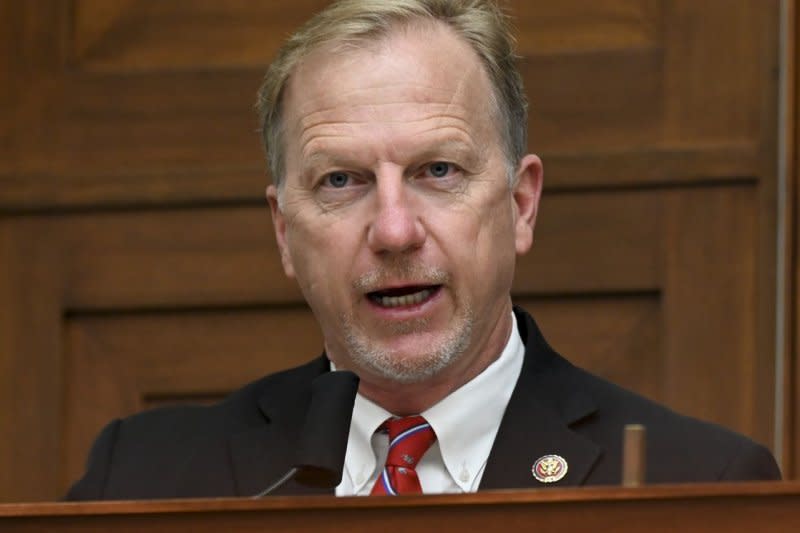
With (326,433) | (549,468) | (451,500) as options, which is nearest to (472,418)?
(549,468)

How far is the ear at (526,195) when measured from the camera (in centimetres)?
330

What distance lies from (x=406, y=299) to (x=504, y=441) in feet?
0.91

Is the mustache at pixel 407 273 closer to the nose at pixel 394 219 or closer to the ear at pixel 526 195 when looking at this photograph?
the nose at pixel 394 219

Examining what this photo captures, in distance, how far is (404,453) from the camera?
3113mm

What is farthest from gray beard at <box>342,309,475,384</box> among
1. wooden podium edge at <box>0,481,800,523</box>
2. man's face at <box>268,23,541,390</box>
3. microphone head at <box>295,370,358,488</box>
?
wooden podium edge at <box>0,481,800,523</box>

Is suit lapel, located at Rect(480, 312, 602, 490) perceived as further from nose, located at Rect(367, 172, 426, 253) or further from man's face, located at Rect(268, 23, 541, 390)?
nose, located at Rect(367, 172, 426, 253)

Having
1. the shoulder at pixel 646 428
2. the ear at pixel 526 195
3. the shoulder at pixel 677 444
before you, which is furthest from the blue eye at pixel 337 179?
the shoulder at pixel 677 444

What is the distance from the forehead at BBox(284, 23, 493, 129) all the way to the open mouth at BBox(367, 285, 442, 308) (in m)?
0.29

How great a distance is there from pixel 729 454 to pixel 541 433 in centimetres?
29

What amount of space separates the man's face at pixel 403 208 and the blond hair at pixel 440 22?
23 mm

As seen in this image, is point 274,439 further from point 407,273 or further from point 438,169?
point 438,169

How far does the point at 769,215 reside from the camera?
3.99m

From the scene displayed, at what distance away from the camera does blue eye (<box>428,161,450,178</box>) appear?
3.14m

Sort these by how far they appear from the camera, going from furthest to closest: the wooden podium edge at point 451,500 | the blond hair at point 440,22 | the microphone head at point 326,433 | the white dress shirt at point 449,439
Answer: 1. the blond hair at point 440,22
2. the white dress shirt at point 449,439
3. the microphone head at point 326,433
4. the wooden podium edge at point 451,500
